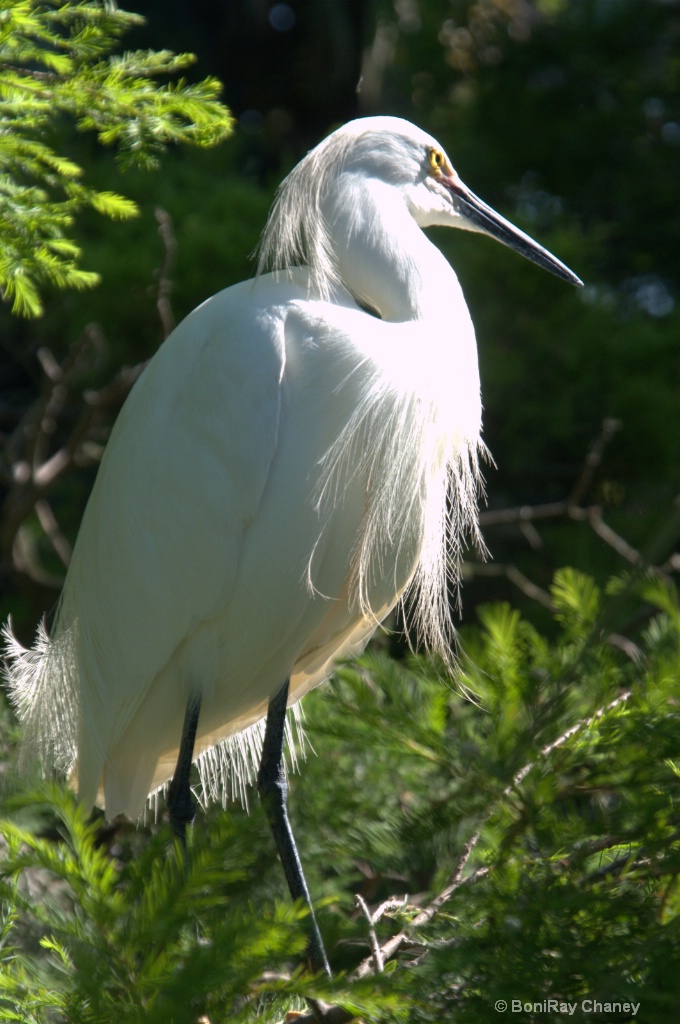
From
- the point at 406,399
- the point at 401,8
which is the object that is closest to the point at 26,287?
the point at 406,399

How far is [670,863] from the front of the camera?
40.7 inches

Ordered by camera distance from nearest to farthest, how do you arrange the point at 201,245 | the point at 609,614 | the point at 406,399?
the point at 609,614, the point at 406,399, the point at 201,245

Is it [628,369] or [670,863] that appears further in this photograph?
[628,369]

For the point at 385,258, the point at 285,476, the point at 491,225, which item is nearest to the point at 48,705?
the point at 285,476

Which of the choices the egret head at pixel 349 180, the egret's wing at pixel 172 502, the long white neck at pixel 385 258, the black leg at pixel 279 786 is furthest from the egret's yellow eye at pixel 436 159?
the black leg at pixel 279 786

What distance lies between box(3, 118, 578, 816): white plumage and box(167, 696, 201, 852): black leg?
36mm

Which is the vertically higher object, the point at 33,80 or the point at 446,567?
the point at 33,80

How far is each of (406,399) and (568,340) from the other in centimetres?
212

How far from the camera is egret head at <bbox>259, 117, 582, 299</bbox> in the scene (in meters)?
1.90

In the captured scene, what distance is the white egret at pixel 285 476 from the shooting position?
1.82 metres

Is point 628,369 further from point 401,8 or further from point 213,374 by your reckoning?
point 401,8

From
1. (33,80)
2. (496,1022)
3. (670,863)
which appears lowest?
(496,1022)

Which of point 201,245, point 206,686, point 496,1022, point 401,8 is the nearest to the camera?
point 496,1022

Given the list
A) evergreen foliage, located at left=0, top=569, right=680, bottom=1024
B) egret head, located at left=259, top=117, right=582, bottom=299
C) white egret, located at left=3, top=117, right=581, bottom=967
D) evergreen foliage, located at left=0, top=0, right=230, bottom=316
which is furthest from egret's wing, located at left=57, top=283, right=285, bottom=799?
evergreen foliage, located at left=0, top=569, right=680, bottom=1024
